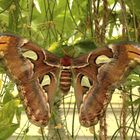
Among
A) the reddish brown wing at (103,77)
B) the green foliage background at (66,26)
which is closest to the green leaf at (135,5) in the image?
the green foliage background at (66,26)

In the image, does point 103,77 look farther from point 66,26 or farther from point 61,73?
point 66,26

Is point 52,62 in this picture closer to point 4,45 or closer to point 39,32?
point 4,45

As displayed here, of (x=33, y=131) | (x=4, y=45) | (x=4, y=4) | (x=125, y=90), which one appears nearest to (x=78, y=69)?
(x=4, y=45)

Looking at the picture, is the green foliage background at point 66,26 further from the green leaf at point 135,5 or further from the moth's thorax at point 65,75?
the moth's thorax at point 65,75

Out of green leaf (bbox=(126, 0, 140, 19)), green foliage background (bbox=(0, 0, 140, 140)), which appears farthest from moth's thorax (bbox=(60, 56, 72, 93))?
green leaf (bbox=(126, 0, 140, 19))

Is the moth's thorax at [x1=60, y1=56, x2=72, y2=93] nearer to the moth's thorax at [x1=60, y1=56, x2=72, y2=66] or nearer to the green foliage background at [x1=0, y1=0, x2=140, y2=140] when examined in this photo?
the moth's thorax at [x1=60, y1=56, x2=72, y2=66]

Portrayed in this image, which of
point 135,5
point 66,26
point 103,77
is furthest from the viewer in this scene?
point 66,26

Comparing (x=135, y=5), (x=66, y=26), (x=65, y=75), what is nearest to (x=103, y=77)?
(x=65, y=75)
